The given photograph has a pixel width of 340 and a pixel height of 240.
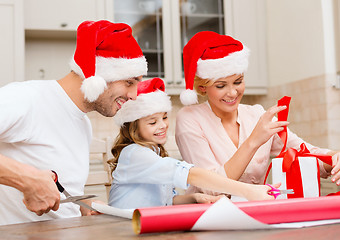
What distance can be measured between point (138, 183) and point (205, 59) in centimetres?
53

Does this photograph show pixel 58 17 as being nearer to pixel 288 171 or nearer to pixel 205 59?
pixel 205 59

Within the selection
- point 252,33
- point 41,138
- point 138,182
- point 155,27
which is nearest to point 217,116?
point 138,182

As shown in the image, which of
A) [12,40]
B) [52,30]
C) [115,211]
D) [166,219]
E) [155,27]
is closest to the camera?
[166,219]

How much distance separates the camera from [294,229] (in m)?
0.66

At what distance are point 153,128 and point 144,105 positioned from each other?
0.10m

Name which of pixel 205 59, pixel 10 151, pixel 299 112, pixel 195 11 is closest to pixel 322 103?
pixel 299 112

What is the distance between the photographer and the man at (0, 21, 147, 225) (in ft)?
4.09

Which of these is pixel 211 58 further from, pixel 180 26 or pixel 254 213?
pixel 180 26

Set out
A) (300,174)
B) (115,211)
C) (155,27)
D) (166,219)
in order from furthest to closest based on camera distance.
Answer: (155,27) < (300,174) < (115,211) < (166,219)

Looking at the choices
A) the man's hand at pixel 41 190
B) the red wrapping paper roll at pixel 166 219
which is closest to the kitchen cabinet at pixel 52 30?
the man's hand at pixel 41 190

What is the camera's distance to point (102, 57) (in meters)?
1.36

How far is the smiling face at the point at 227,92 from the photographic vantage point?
5.31ft

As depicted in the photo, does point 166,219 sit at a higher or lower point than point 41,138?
lower

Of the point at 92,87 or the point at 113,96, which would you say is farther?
the point at 113,96
